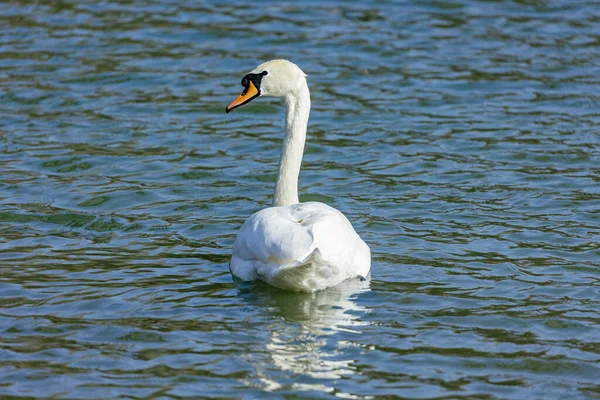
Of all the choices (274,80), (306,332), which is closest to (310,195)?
(274,80)

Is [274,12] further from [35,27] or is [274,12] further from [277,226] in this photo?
[277,226]

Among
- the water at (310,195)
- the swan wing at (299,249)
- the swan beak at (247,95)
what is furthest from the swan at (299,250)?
the swan beak at (247,95)

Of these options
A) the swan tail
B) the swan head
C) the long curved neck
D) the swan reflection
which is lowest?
the swan reflection

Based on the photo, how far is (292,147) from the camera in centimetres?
865

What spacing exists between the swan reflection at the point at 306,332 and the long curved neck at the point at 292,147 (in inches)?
41.3

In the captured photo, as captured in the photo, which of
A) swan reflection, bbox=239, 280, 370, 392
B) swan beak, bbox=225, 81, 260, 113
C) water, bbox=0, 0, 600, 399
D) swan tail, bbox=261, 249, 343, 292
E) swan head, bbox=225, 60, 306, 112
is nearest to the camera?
swan reflection, bbox=239, 280, 370, 392

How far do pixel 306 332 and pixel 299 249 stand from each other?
63 centimetres

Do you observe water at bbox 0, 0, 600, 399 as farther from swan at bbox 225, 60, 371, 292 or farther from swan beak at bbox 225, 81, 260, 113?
swan beak at bbox 225, 81, 260, 113

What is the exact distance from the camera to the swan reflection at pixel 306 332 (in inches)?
241

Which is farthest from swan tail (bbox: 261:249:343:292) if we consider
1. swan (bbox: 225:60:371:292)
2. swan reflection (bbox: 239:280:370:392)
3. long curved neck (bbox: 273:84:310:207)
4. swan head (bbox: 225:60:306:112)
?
swan head (bbox: 225:60:306:112)

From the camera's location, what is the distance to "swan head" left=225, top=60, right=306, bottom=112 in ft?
27.9

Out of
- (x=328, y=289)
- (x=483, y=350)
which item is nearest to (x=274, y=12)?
(x=328, y=289)

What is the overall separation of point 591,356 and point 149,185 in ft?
17.4

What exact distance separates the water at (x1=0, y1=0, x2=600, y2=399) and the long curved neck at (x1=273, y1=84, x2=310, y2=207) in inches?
27.9
